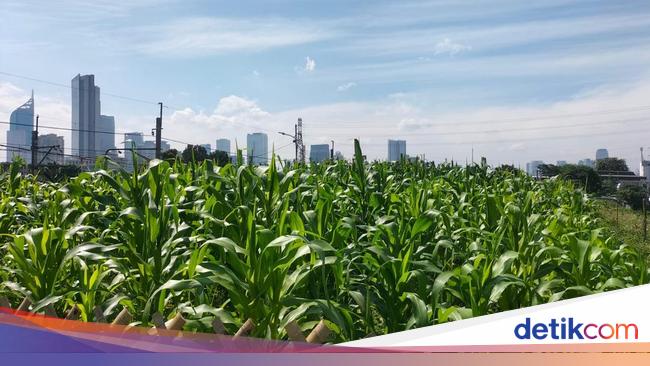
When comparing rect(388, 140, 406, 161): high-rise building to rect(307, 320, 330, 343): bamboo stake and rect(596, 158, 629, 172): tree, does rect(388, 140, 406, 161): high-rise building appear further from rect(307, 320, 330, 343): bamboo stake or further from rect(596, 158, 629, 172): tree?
rect(596, 158, 629, 172): tree

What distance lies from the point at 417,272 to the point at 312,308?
1.76ft

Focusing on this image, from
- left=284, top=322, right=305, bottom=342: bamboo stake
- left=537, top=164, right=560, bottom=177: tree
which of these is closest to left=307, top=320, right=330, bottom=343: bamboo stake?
left=284, top=322, right=305, bottom=342: bamboo stake

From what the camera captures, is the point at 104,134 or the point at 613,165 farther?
the point at 104,134

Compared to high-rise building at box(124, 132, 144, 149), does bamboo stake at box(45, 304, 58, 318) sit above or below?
below

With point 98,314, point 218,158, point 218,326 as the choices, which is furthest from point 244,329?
point 218,158

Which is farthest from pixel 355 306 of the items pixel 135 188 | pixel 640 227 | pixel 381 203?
pixel 640 227

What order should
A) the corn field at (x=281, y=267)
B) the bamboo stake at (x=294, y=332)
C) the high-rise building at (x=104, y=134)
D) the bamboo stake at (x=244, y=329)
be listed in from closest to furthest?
the bamboo stake at (x=294, y=332) → the bamboo stake at (x=244, y=329) → the corn field at (x=281, y=267) → the high-rise building at (x=104, y=134)

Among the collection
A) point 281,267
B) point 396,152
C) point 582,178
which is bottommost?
point 281,267

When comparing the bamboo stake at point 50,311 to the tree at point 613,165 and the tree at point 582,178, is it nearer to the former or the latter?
the tree at point 582,178

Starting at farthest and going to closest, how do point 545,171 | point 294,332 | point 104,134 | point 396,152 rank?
point 104,134 → point 545,171 → point 396,152 → point 294,332

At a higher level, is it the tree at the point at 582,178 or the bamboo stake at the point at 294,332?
the tree at the point at 582,178

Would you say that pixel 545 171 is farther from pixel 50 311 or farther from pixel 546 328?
pixel 50 311

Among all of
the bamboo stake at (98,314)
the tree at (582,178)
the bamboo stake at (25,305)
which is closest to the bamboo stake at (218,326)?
the bamboo stake at (98,314)

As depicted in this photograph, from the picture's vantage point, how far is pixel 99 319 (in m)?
2.41
